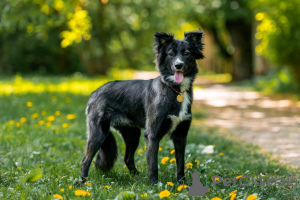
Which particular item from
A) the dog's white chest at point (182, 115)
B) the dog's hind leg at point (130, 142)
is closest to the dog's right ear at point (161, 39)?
the dog's white chest at point (182, 115)

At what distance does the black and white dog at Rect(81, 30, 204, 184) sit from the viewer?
4.04 metres

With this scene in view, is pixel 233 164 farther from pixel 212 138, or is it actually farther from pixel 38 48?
pixel 38 48

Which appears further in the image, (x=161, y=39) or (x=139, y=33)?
(x=139, y=33)

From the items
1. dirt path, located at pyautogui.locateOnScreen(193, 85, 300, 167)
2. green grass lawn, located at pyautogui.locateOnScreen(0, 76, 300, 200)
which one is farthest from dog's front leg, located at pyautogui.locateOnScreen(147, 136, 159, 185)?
dirt path, located at pyautogui.locateOnScreen(193, 85, 300, 167)

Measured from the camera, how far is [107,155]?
4582 millimetres

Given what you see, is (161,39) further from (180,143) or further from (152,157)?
(152,157)

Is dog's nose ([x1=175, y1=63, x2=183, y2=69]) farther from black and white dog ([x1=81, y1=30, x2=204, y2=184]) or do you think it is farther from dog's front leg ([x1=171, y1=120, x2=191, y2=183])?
dog's front leg ([x1=171, y1=120, x2=191, y2=183])

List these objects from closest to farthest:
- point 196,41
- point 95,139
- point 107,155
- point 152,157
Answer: point 152,157 < point 196,41 < point 95,139 < point 107,155

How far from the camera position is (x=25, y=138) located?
6.09 meters

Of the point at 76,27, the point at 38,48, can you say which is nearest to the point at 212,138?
the point at 76,27

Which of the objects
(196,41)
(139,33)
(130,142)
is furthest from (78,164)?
(139,33)

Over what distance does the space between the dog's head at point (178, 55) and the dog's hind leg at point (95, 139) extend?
3.15 ft

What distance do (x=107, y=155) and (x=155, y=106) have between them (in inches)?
39.5

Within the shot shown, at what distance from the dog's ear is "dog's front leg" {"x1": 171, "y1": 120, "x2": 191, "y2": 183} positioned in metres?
0.81
